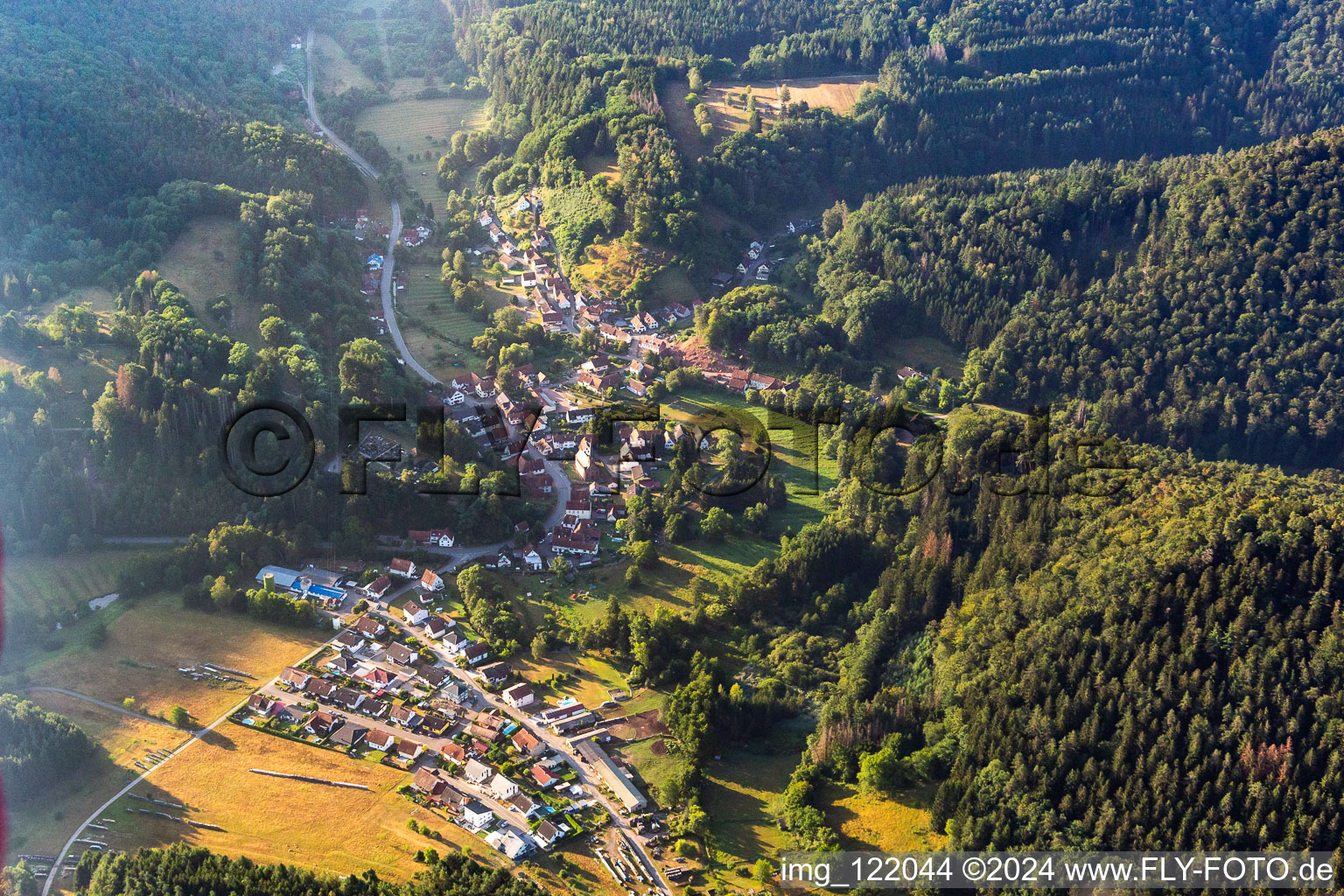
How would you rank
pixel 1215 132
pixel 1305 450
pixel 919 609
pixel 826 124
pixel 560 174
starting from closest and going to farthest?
pixel 919 609 < pixel 1305 450 < pixel 560 174 < pixel 826 124 < pixel 1215 132

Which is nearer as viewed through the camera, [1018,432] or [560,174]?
[1018,432]

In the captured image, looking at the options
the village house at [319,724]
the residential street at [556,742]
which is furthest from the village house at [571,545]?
the village house at [319,724]

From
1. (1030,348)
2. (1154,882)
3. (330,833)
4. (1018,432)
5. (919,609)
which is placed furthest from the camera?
(1030,348)

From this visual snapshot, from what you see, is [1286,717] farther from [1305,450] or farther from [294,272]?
[294,272]

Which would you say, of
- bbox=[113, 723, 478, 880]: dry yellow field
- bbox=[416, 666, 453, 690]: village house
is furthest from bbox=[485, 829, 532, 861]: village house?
A: bbox=[416, 666, 453, 690]: village house

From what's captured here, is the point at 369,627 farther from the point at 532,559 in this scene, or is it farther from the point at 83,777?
the point at 83,777

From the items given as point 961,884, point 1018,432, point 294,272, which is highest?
point 294,272

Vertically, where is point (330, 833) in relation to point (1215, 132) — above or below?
below

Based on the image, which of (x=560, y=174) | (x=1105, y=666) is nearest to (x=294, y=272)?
(x=560, y=174)
